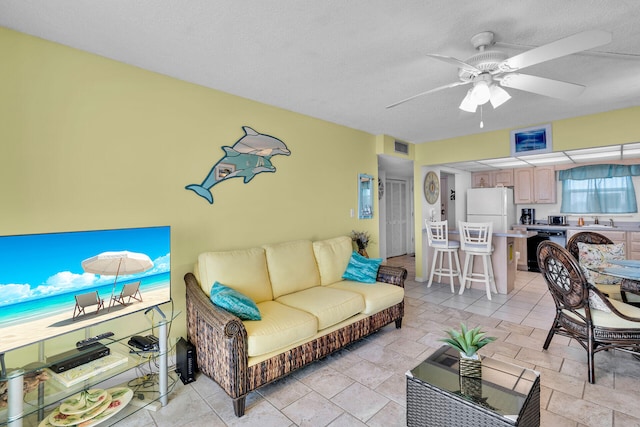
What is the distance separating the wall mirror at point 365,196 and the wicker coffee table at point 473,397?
2834mm

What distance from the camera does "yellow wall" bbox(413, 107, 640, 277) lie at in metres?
3.43

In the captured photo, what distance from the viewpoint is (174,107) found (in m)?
2.59

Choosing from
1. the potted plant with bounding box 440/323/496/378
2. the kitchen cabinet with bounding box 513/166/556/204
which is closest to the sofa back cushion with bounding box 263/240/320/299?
the potted plant with bounding box 440/323/496/378

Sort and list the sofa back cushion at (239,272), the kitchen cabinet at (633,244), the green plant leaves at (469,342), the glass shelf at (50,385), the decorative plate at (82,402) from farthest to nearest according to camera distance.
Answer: the kitchen cabinet at (633,244), the sofa back cushion at (239,272), the decorative plate at (82,402), the green plant leaves at (469,342), the glass shelf at (50,385)

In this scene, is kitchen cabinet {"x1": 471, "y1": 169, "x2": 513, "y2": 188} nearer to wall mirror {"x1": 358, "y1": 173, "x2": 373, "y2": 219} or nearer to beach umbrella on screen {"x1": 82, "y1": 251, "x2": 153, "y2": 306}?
wall mirror {"x1": 358, "y1": 173, "x2": 373, "y2": 219}

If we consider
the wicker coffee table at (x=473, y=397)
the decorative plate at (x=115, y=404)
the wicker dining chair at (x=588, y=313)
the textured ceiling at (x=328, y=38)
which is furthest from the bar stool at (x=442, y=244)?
the decorative plate at (x=115, y=404)

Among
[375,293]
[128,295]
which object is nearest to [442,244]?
[375,293]

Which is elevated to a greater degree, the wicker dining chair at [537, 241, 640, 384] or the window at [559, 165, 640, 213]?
the window at [559, 165, 640, 213]

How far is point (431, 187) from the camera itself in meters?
5.49

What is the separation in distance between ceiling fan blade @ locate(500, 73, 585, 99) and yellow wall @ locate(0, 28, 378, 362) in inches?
87.9

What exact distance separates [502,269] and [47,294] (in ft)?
17.0

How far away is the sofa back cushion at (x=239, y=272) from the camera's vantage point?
2.50 m

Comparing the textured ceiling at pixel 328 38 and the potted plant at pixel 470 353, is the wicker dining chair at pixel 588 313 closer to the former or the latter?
the potted plant at pixel 470 353

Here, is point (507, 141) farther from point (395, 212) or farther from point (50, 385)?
point (50, 385)
